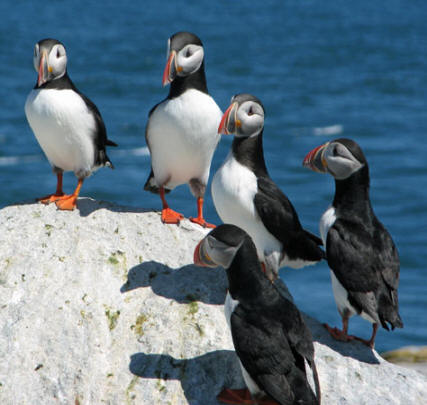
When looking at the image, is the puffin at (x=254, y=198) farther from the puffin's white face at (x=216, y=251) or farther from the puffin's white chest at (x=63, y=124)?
the puffin's white chest at (x=63, y=124)

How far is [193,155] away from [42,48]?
1674 millimetres

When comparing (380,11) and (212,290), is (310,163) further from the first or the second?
(380,11)

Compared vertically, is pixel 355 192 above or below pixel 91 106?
below

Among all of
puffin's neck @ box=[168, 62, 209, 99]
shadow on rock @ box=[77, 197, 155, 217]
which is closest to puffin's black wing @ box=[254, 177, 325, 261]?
puffin's neck @ box=[168, 62, 209, 99]

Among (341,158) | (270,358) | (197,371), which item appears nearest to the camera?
(270,358)

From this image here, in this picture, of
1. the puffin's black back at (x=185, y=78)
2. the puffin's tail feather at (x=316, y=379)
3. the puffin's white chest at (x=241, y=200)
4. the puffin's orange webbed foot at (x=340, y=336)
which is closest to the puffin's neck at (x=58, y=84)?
the puffin's black back at (x=185, y=78)

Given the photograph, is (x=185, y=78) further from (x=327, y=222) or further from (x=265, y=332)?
(x=265, y=332)

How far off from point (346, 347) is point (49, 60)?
3.58 meters

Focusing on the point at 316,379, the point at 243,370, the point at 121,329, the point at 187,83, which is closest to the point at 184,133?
the point at 187,83

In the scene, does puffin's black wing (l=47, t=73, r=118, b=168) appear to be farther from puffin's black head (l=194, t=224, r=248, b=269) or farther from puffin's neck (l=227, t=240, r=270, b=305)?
puffin's neck (l=227, t=240, r=270, b=305)

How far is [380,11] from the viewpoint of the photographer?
164 feet

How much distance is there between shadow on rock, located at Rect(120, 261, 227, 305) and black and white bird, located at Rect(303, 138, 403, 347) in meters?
0.95

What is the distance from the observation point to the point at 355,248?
667 cm

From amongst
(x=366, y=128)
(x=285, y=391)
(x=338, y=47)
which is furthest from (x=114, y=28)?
(x=285, y=391)
